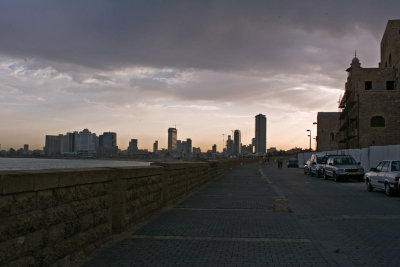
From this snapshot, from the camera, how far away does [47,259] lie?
539 cm

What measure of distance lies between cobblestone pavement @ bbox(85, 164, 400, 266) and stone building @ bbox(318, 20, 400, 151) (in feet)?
154

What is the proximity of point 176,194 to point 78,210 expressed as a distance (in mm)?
8419

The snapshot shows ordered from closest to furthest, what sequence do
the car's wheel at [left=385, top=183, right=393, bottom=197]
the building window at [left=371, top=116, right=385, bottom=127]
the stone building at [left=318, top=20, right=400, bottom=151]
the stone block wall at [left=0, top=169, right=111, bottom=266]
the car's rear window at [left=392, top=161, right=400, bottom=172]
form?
the stone block wall at [left=0, top=169, right=111, bottom=266] < the car's wheel at [left=385, top=183, right=393, bottom=197] < the car's rear window at [left=392, top=161, right=400, bottom=172] < the stone building at [left=318, top=20, right=400, bottom=151] < the building window at [left=371, top=116, right=385, bottom=127]

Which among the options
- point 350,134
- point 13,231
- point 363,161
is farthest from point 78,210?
point 350,134

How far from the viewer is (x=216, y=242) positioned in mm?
7680

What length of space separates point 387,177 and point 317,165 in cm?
1701

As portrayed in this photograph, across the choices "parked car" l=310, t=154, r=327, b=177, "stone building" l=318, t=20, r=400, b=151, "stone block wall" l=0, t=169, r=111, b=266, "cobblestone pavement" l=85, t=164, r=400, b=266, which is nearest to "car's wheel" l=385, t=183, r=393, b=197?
"cobblestone pavement" l=85, t=164, r=400, b=266

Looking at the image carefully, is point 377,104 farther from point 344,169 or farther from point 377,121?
point 344,169

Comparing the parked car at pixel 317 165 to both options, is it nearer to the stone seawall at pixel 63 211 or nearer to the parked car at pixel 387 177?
the parked car at pixel 387 177

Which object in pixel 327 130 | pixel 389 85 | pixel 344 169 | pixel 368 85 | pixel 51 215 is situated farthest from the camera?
pixel 327 130

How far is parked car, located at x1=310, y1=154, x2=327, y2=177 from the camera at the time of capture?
33.4 meters

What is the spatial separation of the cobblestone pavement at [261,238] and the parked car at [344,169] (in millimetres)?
14739

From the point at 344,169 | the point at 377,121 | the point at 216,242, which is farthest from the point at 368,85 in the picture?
the point at 216,242

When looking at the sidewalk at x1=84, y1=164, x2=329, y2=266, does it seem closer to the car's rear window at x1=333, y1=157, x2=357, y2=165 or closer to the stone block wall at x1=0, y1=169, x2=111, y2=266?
the stone block wall at x1=0, y1=169, x2=111, y2=266
